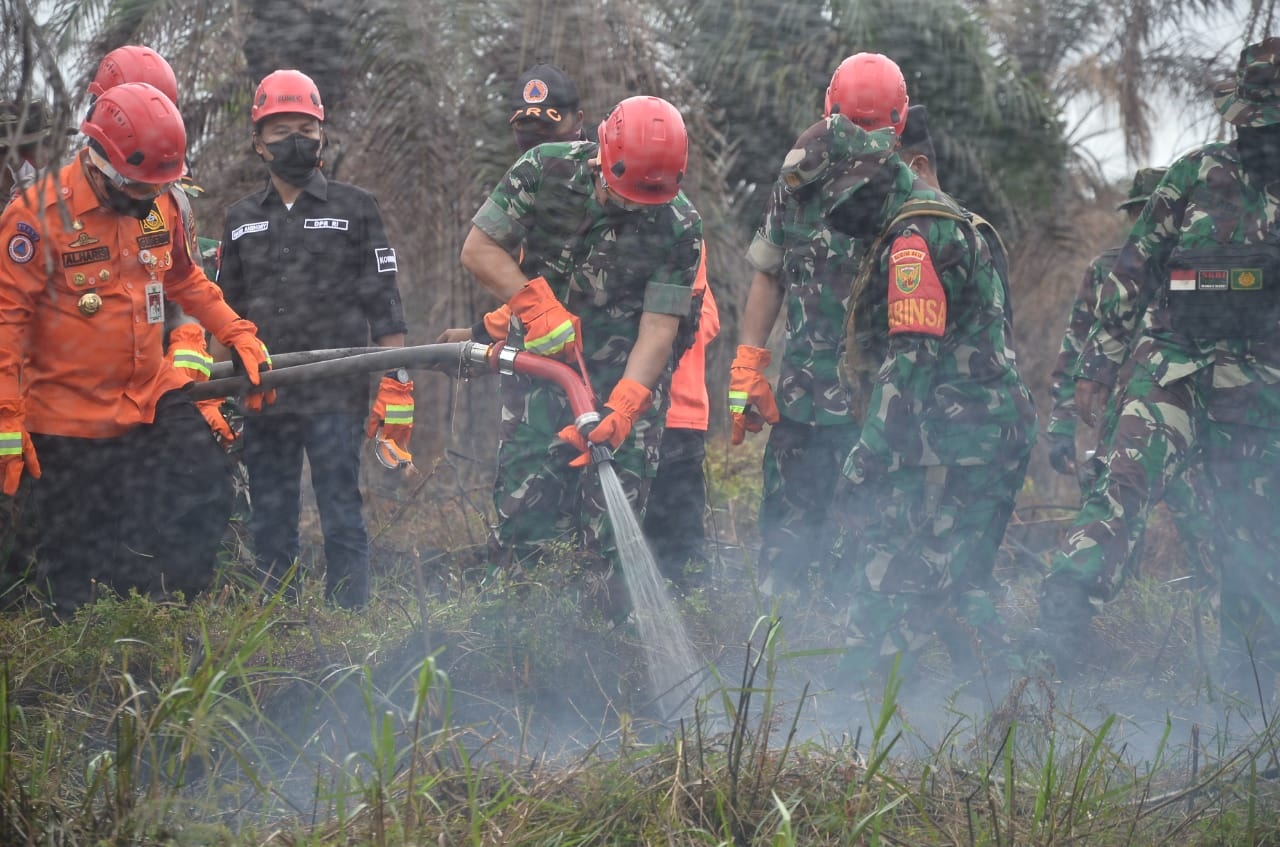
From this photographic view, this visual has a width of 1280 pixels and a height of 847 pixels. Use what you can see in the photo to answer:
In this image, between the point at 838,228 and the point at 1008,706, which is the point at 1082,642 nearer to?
the point at 1008,706

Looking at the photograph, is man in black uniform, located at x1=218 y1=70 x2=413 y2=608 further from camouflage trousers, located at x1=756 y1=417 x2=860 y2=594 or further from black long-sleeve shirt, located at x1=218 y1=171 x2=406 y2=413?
camouflage trousers, located at x1=756 y1=417 x2=860 y2=594

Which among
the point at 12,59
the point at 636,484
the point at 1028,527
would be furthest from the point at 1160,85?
the point at 12,59

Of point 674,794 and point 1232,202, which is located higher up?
point 1232,202

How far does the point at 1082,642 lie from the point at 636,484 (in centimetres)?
159

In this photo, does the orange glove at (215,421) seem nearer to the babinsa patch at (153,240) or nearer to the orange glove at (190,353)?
the orange glove at (190,353)

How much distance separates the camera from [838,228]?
448 cm

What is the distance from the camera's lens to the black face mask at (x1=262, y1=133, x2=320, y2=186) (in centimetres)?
509

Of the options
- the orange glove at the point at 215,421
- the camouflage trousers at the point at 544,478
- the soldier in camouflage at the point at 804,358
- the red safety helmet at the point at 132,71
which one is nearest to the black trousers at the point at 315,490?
the orange glove at the point at 215,421

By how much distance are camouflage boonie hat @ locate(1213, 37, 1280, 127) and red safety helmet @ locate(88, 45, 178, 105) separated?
3.82 m

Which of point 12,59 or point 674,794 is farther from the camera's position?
point 674,794

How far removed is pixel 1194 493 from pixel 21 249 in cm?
390

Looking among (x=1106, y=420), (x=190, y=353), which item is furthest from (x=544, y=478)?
(x=1106, y=420)

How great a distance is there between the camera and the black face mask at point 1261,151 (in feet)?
14.4

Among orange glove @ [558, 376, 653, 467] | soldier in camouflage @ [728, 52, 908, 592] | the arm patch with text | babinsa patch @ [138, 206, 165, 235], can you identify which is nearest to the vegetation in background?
soldier in camouflage @ [728, 52, 908, 592]
